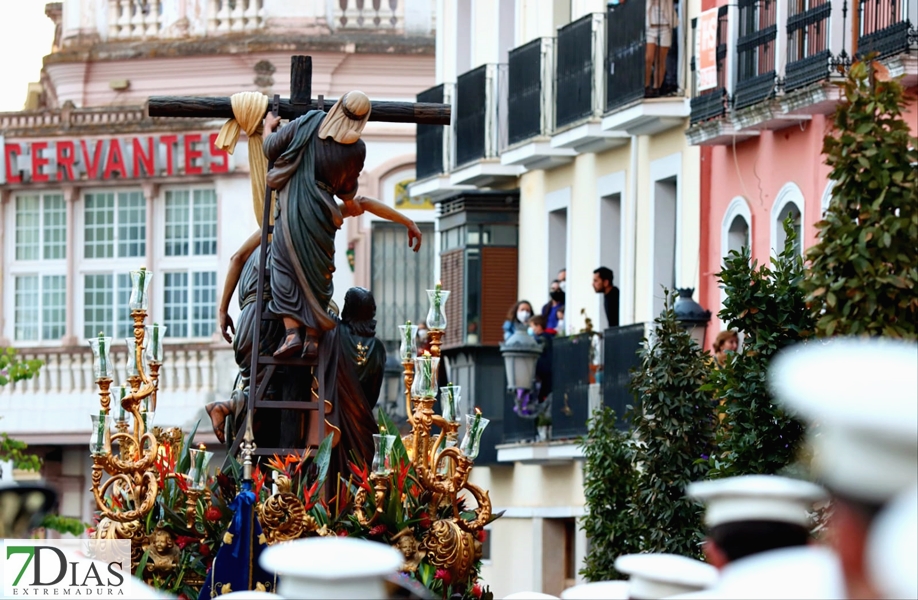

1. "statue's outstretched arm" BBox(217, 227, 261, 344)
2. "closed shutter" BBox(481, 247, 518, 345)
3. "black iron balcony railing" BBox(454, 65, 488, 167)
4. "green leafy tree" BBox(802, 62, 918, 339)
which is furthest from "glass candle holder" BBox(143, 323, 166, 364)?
"closed shutter" BBox(481, 247, 518, 345)

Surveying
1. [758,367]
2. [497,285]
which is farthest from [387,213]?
[497,285]

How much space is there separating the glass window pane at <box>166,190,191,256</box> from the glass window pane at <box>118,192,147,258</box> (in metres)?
0.57

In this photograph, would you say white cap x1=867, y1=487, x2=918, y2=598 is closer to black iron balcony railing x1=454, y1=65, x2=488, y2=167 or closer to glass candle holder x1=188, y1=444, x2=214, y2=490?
glass candle holder x1=188, y1=444, x2=214, y2=490

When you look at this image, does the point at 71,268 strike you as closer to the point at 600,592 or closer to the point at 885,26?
the point at 885,26

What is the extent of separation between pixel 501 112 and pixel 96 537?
784 inches

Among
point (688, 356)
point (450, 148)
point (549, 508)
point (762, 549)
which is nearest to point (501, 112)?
point (450, 148)

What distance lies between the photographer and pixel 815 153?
23359 mm

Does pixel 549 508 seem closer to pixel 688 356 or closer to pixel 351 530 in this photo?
pixel 688 356

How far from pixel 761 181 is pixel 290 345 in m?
12.5

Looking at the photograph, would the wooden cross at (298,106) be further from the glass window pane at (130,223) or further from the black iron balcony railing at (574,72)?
the glass window pane at (130,223)

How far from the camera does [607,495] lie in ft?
71.4

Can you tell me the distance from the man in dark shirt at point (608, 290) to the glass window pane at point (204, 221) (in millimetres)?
16714

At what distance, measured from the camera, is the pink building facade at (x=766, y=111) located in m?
21.9
